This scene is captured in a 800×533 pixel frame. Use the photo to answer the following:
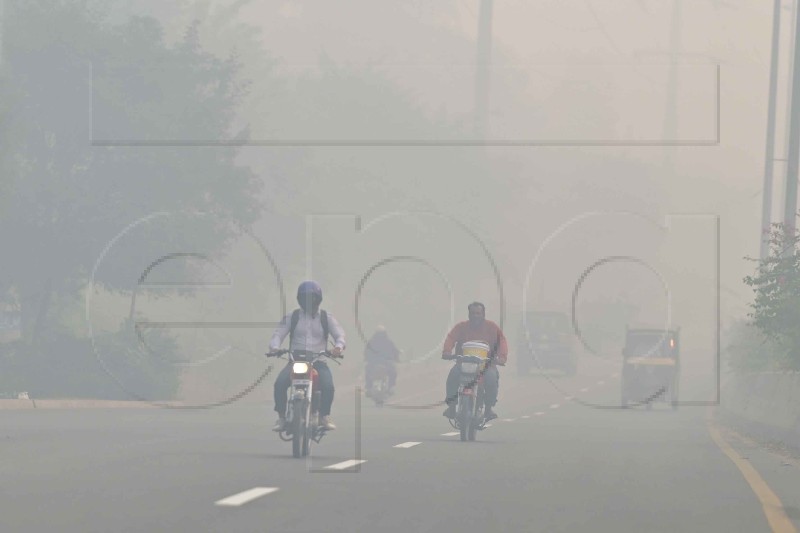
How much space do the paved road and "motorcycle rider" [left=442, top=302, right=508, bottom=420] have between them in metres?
0.58

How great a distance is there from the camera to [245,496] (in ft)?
45.8

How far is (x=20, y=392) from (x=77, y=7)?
1467cm

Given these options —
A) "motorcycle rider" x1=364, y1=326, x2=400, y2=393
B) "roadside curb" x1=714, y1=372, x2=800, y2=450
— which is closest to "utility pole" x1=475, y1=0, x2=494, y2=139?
"motorcycle rider" x1=364, y1=326, x2=400, y2=393

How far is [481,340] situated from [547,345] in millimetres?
55572

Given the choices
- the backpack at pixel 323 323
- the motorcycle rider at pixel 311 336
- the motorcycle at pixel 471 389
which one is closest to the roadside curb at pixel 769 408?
the motorcycle at pixel 471 389

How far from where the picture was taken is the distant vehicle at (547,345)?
7919cm

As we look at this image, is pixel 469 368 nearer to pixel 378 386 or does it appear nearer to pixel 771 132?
pixel 378 386

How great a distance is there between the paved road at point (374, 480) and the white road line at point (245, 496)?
0.06ft

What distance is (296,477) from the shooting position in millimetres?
16125

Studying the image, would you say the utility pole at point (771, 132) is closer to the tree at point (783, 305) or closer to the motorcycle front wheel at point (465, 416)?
the tree at point (783, 305)

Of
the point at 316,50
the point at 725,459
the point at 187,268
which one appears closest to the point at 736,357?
the point at 187,268

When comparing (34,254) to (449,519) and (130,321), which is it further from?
(449,519)

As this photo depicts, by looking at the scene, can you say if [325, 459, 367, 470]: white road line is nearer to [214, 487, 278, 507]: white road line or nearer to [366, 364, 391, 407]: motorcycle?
[214, 487, 278, 507]: white road line

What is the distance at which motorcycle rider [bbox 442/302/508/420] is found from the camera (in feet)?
81.3
